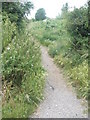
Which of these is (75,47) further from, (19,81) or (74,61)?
(19,81)

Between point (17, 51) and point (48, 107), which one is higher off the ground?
point (17, 51)

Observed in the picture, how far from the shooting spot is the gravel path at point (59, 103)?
21.9ft

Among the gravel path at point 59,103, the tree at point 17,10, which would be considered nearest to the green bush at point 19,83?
the gravel path at point 59,103

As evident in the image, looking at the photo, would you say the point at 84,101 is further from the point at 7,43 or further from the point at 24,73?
the point at 7,43

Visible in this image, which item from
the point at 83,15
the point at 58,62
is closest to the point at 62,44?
the point at 58,62

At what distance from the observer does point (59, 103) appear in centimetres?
739

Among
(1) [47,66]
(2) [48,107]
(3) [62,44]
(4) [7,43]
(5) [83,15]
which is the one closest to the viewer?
(2) [48,107]

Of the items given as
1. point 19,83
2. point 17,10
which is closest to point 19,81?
point 19,83

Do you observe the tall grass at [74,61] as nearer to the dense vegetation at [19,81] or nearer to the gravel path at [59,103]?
the gravel path at [59,103]

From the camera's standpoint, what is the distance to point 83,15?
35.4ft

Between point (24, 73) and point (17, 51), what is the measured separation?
0.67 m

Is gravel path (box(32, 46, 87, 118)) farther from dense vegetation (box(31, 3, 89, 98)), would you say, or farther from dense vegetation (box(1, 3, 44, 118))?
dense vegetation (box(31, 3, 89, 98))

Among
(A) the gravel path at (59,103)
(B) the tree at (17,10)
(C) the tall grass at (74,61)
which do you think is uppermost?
(B) the tree at (17,10)

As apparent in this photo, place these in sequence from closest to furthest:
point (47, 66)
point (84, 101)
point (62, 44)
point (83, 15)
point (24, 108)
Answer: point (24, 108), point (84, 101), point (83, 15), point (47, 66), point (62, 44)
